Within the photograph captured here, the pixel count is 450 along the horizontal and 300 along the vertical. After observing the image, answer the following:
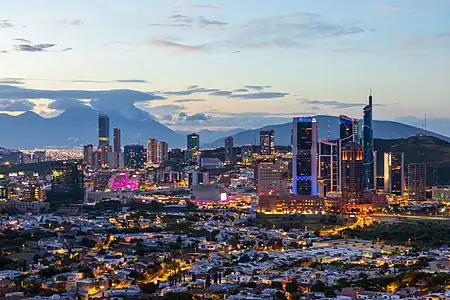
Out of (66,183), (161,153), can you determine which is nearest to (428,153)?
(161,153)

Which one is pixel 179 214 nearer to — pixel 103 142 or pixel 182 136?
pixel 103 142

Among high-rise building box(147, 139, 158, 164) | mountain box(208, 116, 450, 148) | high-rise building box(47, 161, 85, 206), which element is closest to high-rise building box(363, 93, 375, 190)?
high-rise building box(47, 161, 85, 206)

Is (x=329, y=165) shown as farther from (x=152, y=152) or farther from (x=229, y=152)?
(x=152, y=152)

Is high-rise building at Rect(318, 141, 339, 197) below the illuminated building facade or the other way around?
the other way around

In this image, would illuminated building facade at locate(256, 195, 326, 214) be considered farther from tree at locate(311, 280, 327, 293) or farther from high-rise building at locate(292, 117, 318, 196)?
tree at locate(311, 280, 327, 293)

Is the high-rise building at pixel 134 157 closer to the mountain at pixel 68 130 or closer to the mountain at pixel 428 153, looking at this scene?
the mountain at pixel 428 153

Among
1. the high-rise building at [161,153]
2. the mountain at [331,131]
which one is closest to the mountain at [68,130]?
the mountain at [331,131]

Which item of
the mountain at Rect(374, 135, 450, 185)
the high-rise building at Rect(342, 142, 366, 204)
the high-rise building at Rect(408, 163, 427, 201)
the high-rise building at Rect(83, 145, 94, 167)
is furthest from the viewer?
the high-rise building at Rect(83, 145, 94, 167)
